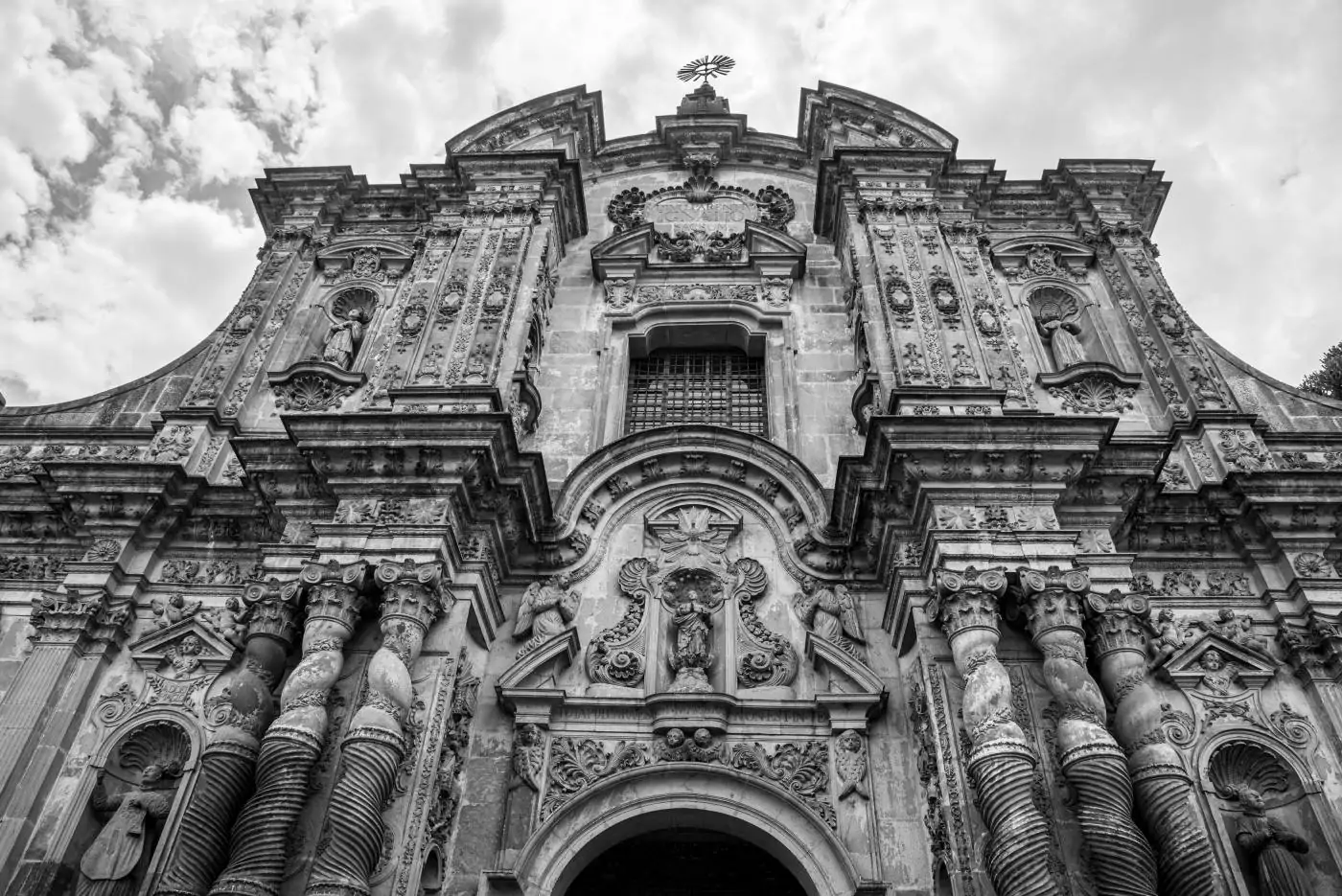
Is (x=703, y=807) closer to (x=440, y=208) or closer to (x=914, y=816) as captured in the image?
(x=914, y=816)

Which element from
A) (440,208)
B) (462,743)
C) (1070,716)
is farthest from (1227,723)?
(440,208)

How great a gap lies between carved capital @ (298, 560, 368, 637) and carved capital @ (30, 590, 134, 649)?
2.82 m

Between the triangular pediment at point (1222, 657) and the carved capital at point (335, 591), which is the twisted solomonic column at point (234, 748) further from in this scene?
the triangular pediment at point (1222, 657)

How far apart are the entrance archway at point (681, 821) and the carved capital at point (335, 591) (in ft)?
8.45

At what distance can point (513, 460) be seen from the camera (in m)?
9.81

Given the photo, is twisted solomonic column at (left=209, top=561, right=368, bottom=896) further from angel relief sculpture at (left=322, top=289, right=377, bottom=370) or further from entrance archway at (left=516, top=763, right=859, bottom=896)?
angel relief sculpture at (left=322, top=289, right=377, bottom=370)

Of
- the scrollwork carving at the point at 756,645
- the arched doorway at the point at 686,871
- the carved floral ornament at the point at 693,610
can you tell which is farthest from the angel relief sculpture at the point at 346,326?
the arched doorway at the point at 686,871

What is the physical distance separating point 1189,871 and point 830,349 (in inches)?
298

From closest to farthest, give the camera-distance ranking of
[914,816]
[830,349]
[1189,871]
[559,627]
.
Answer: [1189,871] → [914,816] → [559,627] → [830,349]

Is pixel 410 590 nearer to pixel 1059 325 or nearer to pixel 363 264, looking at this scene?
pixel 363 264

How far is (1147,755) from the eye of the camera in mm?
7535

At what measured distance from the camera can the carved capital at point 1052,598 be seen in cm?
802

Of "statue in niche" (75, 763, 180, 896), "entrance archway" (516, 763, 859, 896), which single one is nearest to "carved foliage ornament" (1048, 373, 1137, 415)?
"entrance archway" (516, 763, 859, 896)

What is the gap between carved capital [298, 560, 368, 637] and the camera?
8297mm
